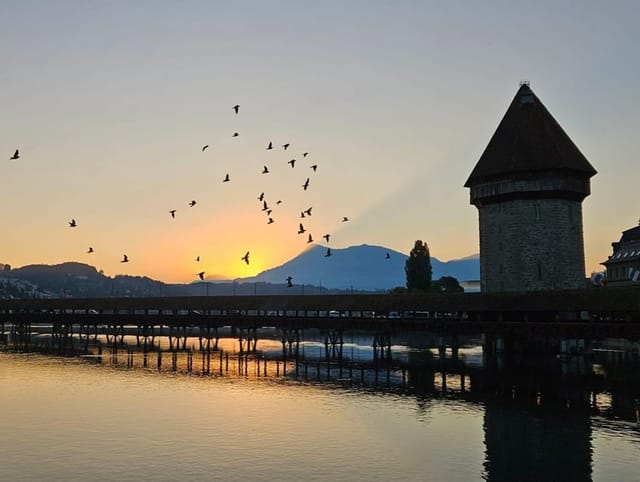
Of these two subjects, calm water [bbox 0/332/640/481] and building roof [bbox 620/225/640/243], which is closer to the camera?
calm water [bbox 0/332/640/481]

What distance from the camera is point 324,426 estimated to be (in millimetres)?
20688

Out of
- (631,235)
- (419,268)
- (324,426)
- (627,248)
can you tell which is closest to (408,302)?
(324,426)

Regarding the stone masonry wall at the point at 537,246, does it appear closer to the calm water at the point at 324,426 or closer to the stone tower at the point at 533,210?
the stone tower at the point at 533,210

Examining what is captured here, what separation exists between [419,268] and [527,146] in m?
28.0

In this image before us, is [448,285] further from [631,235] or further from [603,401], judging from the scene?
[603,401]

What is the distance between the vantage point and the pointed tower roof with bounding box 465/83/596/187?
41.0 m

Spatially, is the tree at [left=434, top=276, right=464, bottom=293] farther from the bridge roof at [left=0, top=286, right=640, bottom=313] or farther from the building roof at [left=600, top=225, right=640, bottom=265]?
the bridge roof at [left=0, top=286, right=640, bottom=313]

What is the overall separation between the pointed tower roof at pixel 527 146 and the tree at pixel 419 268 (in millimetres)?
24433

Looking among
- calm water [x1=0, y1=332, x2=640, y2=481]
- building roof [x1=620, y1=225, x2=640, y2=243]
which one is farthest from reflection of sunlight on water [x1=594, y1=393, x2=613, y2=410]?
building roof [x1=620, y1=225, x2=640, y2=243]

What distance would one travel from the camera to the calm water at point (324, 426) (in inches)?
622

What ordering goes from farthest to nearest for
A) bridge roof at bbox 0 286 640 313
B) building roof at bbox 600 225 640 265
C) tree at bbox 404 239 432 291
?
tree at bbox 404 239 432 291, building roof at bbox 600 225 640 265, bridge roof at bbox 0 286 640 313

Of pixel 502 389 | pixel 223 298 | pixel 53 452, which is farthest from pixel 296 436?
pixel 223 298

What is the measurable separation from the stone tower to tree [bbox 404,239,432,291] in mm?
24621

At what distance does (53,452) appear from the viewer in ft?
56.9
